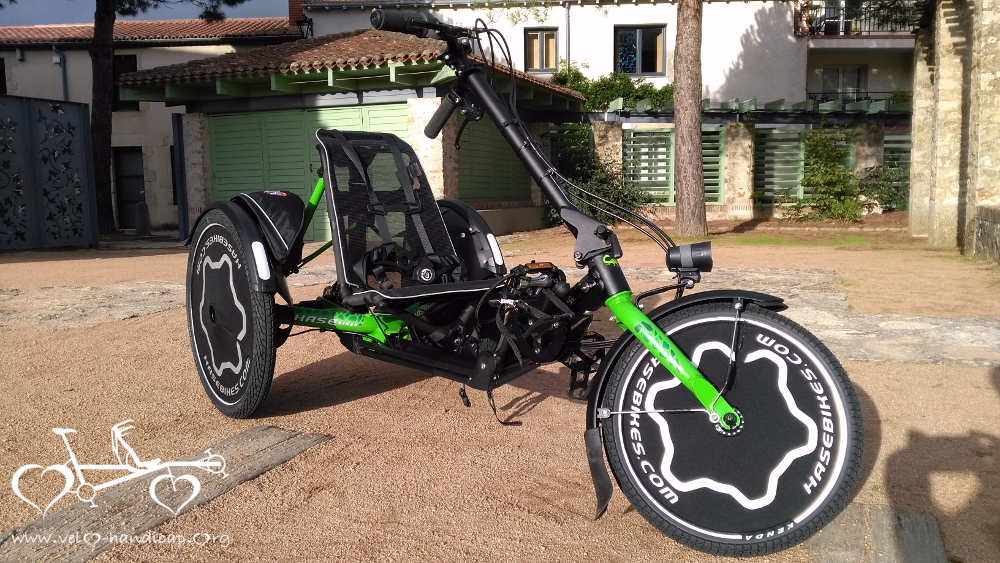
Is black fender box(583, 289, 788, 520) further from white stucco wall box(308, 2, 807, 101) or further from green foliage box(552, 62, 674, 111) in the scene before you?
white stucco wall box(308, 2, 807, 101)

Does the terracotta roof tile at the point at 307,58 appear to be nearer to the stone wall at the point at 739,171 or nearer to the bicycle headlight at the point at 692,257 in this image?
the stone wall at the point at 739,171

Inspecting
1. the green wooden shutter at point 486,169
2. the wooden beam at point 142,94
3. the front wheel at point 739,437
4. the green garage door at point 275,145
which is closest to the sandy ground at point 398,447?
the front wheel at point 739,437

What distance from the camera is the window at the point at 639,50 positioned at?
25.8 meters

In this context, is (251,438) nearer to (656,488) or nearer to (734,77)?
(656,488)

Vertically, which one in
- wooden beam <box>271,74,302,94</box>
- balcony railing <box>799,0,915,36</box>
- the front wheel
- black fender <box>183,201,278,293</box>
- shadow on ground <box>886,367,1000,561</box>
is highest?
balcony railing <box>799,0,915,36</box>

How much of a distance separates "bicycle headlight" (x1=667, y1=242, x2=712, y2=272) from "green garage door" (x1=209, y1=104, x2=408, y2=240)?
13930 millimetres

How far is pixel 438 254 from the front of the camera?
3.56 m

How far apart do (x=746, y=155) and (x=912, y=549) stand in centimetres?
2052

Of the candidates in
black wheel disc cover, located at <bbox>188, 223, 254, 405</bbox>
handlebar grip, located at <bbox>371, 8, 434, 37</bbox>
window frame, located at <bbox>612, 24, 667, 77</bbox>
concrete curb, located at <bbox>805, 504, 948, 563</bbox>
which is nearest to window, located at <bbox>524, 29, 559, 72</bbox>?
window frame, located at <bbox>612, 24, 667, 77</bbox>

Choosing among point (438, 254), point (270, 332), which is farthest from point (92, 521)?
point (438, 254)

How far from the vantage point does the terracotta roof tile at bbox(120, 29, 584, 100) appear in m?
14.5

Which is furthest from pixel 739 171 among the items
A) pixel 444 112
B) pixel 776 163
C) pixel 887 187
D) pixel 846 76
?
pixel 444 112

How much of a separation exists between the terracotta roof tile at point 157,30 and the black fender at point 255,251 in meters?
25.8

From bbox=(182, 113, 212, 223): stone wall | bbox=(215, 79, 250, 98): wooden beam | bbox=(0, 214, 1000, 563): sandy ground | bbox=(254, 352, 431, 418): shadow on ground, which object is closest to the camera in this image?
bbox=(0, 214, 1000, 563): sandy ground
